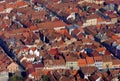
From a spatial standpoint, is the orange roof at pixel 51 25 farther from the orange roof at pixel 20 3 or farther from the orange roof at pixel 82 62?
the orange roof at pixel 82 62

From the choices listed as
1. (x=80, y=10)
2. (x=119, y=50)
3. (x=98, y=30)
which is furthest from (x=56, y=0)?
(x=119, y=50)

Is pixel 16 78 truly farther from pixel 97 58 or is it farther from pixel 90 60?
pixel 97 58

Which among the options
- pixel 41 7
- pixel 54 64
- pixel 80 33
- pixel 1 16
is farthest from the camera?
pixel 41 7

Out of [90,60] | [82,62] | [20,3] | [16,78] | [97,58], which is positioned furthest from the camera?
[20,3]

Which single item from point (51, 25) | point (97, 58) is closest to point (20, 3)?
point (51, 25)

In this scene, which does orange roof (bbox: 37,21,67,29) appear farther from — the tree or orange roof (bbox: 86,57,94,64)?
the tree

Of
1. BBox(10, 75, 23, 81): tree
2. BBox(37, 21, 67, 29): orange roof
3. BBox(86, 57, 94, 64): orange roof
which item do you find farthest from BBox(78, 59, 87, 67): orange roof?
BBox(37, 21, 67, 29): orange roof

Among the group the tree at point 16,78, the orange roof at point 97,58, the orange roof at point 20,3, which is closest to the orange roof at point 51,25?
the orange roof at point 20,3

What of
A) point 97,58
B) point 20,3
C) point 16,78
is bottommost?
point 20,3

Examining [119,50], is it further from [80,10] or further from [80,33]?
[80,10]

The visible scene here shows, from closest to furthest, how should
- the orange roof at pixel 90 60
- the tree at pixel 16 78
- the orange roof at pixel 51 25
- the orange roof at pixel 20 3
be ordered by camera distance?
1. the tree at pixel 16 78
2. the orange roof at pixel 90 60
3. the orange roof at pixel 51 25
4. the orange roof at pixel 20 3

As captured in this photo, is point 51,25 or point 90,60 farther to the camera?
point 51,25
